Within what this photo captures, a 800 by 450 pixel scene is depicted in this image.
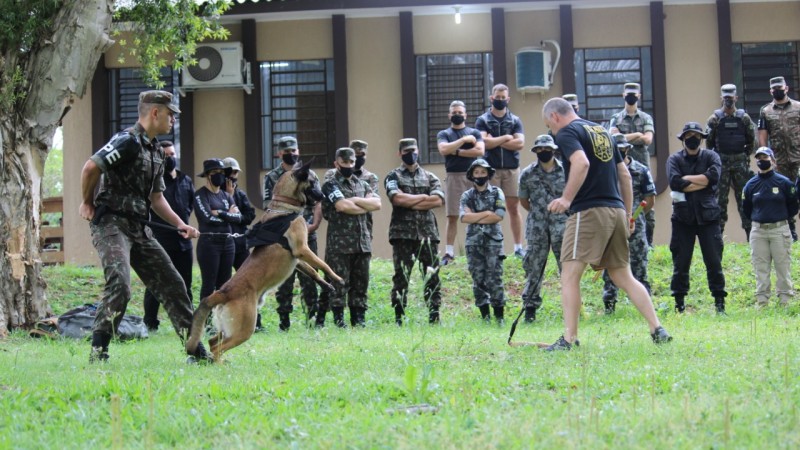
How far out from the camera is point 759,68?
17.7 m

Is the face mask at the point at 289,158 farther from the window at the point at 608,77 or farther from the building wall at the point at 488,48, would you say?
the window at the point at 608,77

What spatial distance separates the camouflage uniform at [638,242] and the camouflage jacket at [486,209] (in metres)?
1.45

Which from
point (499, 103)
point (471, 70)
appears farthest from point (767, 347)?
point (471, 70)

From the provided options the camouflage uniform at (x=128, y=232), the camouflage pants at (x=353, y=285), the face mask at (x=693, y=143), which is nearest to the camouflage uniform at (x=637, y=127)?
the face mask at (x=693, y=143)

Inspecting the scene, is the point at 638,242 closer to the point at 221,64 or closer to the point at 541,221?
the point at 541,221

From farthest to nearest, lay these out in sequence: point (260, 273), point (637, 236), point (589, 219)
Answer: point (637, 236)
point (589, 219)
point (260, 273)

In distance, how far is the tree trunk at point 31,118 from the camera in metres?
11.4

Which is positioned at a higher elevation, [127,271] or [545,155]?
[545,155]

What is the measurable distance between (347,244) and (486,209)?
1650mm

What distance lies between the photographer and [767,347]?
756cm

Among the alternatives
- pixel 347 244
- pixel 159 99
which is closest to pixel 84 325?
pixel 347 244

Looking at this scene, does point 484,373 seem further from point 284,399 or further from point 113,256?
point 113,256

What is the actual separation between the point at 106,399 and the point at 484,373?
2382 millimetres

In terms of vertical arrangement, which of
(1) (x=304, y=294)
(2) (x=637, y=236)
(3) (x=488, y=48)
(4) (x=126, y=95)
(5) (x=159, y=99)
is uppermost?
(3) (x=488, y=48)
